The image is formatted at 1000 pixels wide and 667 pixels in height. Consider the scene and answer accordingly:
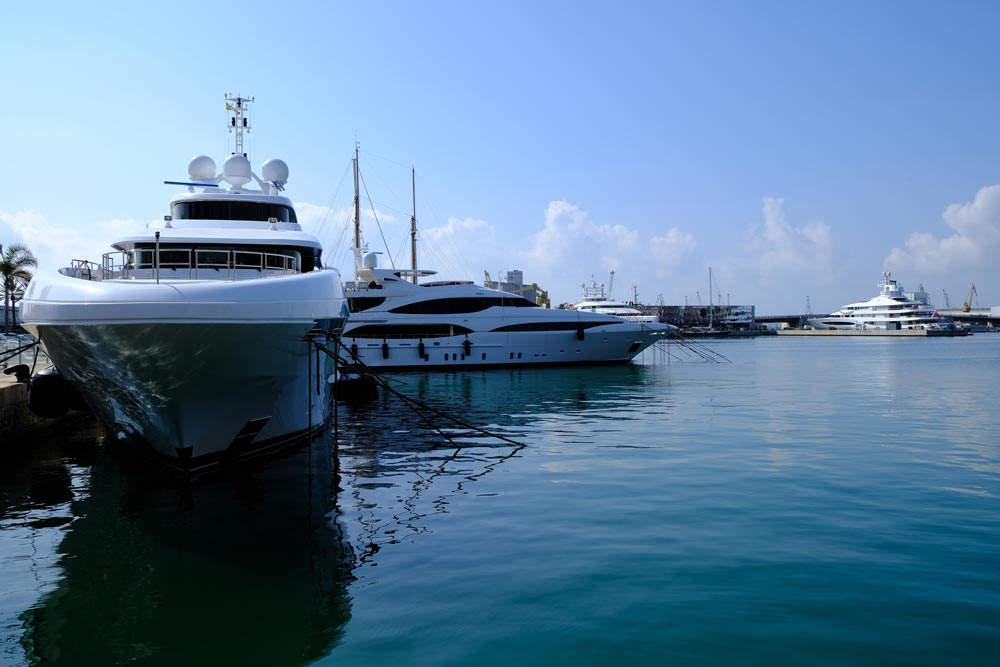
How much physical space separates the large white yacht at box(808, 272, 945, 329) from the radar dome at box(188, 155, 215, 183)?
150 m

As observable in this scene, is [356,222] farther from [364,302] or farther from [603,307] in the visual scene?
[603,307]

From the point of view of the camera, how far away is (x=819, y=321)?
569 ft

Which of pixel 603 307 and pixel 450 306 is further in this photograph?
pixel 603 307

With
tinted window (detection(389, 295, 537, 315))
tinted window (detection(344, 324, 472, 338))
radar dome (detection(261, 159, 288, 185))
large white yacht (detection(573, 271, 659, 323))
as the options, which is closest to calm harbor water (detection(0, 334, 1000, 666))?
radar dome (detection(261, 159, 288, 185))

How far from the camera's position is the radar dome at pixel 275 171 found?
2297 centimetres

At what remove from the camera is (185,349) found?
34.4 ft

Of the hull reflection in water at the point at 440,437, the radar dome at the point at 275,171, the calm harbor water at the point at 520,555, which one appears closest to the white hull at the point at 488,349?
the hull reflection in water at the point at 440,437

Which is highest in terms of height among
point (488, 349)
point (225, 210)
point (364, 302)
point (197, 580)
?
point (225, 210)

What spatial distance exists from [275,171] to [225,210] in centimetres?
477

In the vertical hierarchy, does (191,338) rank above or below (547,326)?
below

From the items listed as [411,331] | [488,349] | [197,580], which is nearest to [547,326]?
[488,349]

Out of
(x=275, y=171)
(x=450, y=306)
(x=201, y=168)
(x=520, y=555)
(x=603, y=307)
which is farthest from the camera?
(x=603, y=307)

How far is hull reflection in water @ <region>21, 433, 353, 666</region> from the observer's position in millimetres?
6082

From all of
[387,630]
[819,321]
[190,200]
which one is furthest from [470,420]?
[819,321]
